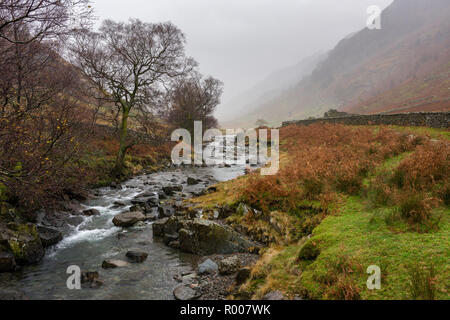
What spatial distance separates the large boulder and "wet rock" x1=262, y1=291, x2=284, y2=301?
665 centimetres

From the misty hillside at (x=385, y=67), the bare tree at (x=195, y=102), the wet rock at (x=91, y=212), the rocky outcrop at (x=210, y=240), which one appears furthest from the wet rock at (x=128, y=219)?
the misty hillside at (x=385, y=67)

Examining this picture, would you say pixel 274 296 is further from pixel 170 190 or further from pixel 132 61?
pixel 132 61

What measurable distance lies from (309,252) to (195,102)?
3580 cm

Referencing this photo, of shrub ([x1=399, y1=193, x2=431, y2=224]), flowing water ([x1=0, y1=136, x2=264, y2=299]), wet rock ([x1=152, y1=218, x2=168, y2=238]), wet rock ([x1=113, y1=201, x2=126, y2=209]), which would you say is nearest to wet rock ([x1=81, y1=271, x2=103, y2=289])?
flowing water ([x1=0, y1=136, x2=264, y2=299])

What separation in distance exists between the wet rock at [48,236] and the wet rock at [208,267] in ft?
17.0

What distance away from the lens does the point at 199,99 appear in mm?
39875

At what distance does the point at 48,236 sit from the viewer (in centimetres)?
811

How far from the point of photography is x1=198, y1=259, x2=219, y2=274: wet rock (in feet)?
20.8

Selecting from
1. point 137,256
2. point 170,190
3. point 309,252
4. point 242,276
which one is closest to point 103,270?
point 137,256

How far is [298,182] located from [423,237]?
4.69 m

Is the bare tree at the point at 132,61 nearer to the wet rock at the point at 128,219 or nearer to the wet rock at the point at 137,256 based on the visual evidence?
the wet rock at the point at 128,219

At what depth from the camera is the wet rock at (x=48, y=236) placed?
26.0 feet

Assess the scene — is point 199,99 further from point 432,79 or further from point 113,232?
point 432,79
